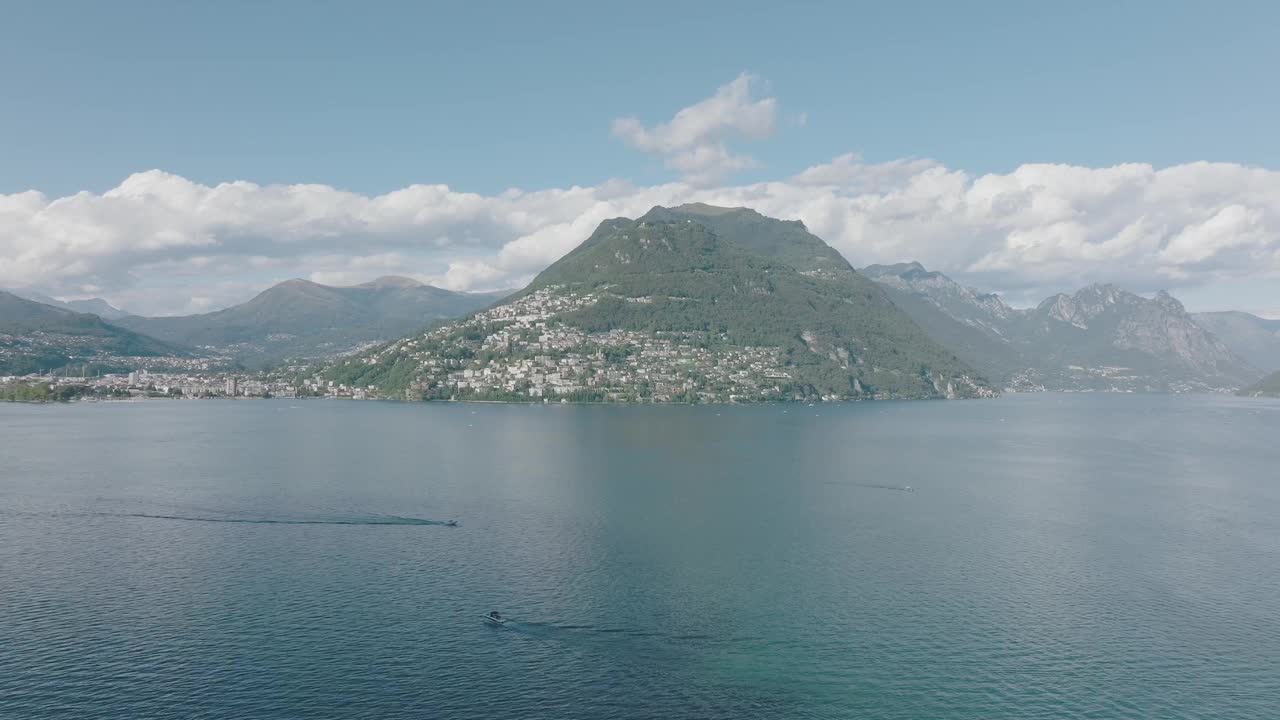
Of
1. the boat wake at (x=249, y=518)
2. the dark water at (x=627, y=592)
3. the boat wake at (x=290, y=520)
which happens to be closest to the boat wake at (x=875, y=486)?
the dark water at (x=627, y=592)

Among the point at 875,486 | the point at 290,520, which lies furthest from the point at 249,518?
the point at 875,486

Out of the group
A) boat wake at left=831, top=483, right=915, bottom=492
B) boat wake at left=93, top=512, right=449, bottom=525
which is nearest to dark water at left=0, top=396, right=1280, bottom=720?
boat wake at left=93, top=512, right=449, bottom=525

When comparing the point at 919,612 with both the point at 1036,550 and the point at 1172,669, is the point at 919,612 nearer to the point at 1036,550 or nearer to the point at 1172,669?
the point at 1172,669

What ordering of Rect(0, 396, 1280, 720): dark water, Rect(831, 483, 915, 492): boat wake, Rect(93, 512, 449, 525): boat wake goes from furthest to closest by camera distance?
Rect(831, 483, 915, 492): boat wake, Rect(93, 512, 449, 525): boat wake, Rect(0, 396, 1280, 720): dark water

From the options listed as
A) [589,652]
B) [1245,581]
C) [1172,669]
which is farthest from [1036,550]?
[589,652]

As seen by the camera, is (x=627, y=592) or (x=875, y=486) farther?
(x=875, y=486)

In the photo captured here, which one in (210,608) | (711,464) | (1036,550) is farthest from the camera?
(711,464)

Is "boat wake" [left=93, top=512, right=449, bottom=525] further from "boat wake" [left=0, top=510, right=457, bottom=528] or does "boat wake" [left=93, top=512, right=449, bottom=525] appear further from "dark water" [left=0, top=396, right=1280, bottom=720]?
"dark water" [left=0, top=396, right=1280, bottom=720]

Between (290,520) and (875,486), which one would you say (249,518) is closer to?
(290,520)
